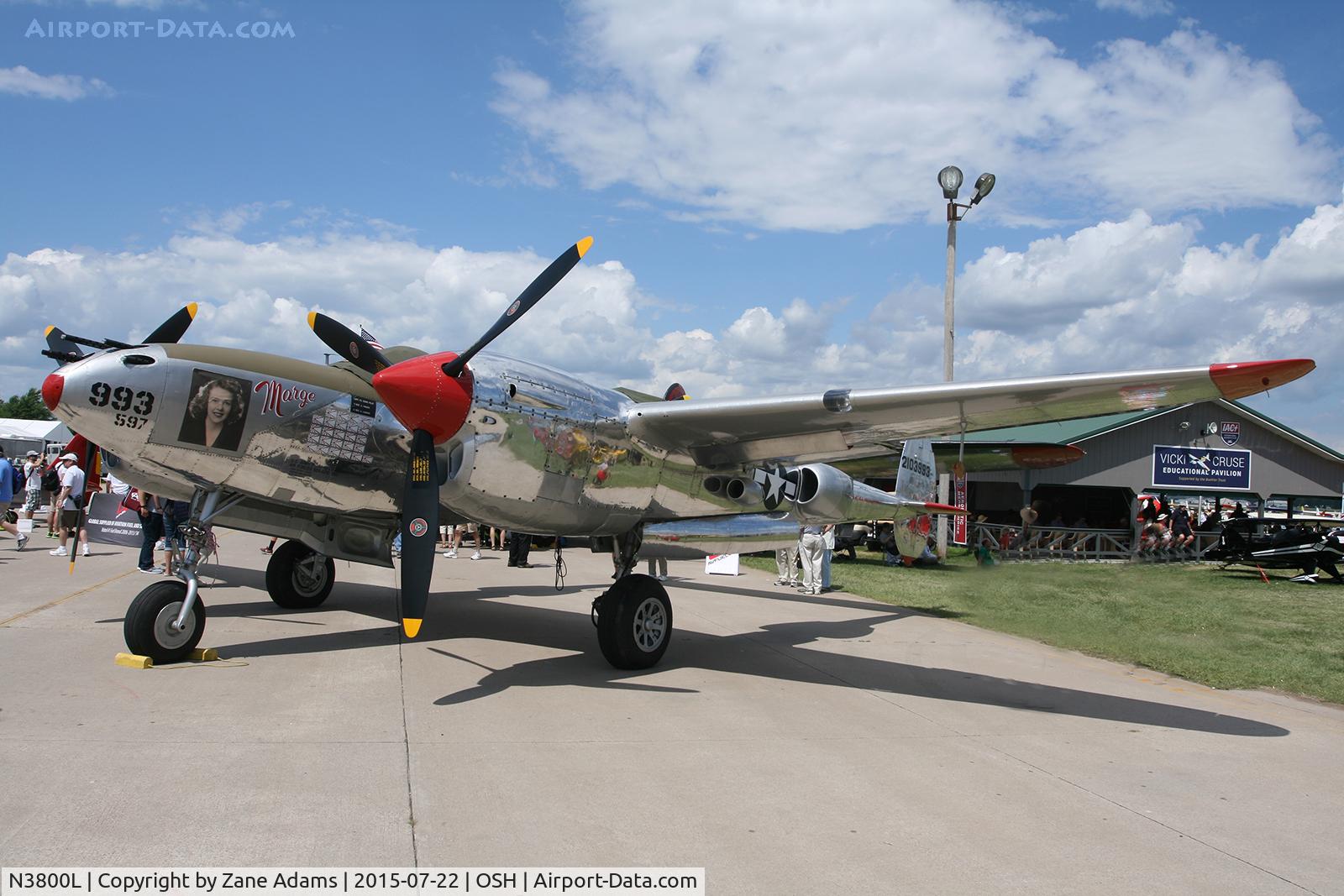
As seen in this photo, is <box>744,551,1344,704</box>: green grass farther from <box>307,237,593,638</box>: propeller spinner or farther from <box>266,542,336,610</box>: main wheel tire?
<box>266,542,336,610</box>: main wheel tire

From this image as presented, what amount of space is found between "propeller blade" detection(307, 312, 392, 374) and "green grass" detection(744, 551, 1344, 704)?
9.34m

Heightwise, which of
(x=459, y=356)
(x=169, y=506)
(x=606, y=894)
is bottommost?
(x=606, y=894)

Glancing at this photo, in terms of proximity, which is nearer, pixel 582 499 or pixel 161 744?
pixel 161 744

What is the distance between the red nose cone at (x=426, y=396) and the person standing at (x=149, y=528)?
28.4ft

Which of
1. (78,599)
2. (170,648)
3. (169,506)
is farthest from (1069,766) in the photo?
(169,506)

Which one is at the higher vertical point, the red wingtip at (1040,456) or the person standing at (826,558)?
the red wingtip at (1040,456)

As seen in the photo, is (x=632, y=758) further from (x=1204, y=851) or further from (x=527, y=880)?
(x=1204, y=851)

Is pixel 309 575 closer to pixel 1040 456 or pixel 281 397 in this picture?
pixel 281 397

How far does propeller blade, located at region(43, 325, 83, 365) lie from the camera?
7996 millimetres

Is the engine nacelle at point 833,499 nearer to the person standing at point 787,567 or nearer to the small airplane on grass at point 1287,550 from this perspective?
the person standing at point 787,567

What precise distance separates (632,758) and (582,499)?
10.8ft

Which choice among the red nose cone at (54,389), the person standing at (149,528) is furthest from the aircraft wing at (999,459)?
the person standing at (149,528)

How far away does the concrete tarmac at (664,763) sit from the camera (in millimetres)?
4250

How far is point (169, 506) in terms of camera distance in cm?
1341
